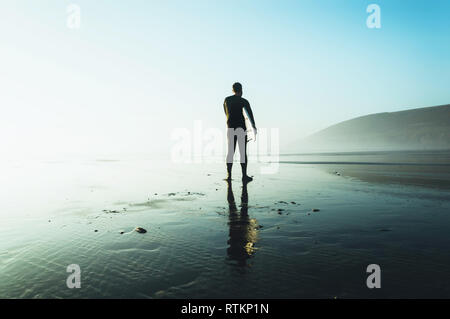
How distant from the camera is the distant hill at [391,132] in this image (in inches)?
→ 2736

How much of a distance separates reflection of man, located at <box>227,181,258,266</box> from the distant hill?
70540 mm

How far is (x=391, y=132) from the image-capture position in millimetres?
97062

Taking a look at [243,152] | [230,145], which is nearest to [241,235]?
[243,152]

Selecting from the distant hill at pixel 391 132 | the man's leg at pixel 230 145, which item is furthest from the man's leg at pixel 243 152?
the distant hill at pixel 391 132

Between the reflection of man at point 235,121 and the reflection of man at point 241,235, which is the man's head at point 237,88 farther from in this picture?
the reflection of man at point 241,235

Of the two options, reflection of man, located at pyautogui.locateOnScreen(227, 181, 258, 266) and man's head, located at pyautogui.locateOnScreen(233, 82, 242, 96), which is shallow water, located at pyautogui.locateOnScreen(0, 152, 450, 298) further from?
man's head, located at pyautogui.locateOnScreen(233, 82, 242, 96)

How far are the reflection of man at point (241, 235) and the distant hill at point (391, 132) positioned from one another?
7054cm

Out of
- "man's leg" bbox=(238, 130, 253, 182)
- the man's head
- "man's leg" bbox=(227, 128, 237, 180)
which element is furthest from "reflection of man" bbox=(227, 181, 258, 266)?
the man's head

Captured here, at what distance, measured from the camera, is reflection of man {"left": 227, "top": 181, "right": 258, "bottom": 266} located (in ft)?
8.57

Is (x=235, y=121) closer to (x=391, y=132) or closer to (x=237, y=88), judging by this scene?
(x=237, y=88)
